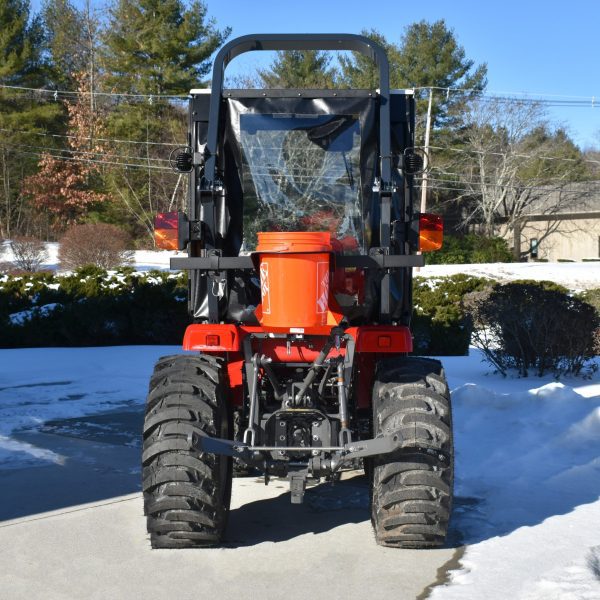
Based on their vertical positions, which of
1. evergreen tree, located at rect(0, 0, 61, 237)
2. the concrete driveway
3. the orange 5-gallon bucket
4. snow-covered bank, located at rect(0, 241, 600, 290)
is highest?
evergreen tree, located at rect(0, 0, 61, 237)

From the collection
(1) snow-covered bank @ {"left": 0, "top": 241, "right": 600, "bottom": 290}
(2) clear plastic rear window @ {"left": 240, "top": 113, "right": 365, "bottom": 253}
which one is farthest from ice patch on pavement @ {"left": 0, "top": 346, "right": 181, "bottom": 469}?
(1) snow-covered bank @ {"left": 0, "top": 241, "right": 600, "bottom": 290}

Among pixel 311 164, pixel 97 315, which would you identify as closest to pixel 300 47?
pixel 311 164

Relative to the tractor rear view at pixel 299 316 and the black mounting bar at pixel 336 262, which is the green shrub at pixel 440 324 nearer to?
the tractor rear view at pixel 299 316

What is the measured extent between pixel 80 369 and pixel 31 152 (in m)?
35.0

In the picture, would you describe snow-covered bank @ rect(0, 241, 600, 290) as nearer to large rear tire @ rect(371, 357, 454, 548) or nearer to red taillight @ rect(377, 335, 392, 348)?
red taillight @ rect(377, 335, 392, 348)

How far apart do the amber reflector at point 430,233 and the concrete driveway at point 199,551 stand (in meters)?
1.69

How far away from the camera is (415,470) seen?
14.8 ft

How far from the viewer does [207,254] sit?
16.5 ft

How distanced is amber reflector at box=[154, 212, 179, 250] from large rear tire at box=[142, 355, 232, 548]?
0.94 meters

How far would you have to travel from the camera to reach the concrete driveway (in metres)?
4.22

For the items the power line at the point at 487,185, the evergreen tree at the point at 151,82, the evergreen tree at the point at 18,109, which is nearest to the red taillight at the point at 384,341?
the evergreen tree at the point at 151,82

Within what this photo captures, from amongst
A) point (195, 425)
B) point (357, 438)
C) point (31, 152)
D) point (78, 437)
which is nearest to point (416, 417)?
point (357, 438)

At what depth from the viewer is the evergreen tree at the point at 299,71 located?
155 feet

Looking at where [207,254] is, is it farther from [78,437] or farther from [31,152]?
[31,152]
